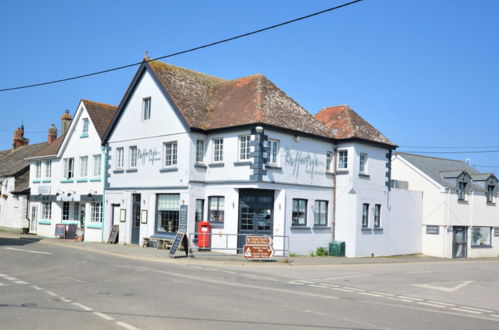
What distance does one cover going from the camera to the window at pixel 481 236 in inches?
1481

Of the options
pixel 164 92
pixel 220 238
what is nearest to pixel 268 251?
pixel 220 238

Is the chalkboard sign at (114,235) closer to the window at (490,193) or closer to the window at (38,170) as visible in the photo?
the window at (38,170)

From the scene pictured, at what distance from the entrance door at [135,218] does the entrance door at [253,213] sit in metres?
7.38

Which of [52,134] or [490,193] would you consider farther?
[52,134]

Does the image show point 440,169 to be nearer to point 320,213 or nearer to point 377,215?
point 377,215

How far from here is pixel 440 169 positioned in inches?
1535

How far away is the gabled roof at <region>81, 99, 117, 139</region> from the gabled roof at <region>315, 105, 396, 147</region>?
14.2 meters

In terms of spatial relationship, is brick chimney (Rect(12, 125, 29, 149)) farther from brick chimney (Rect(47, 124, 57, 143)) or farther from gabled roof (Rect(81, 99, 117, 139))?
gabled roof (Rect(81, 99, 117, 139))

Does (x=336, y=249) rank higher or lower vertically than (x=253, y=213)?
lower

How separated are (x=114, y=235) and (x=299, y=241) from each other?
11.4 meters

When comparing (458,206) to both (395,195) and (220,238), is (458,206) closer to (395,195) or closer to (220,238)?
(395,195)

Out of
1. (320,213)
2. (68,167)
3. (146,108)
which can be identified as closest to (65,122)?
(68,167)

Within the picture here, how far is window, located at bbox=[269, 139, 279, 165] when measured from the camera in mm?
27000

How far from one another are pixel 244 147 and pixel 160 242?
23.0 feet
